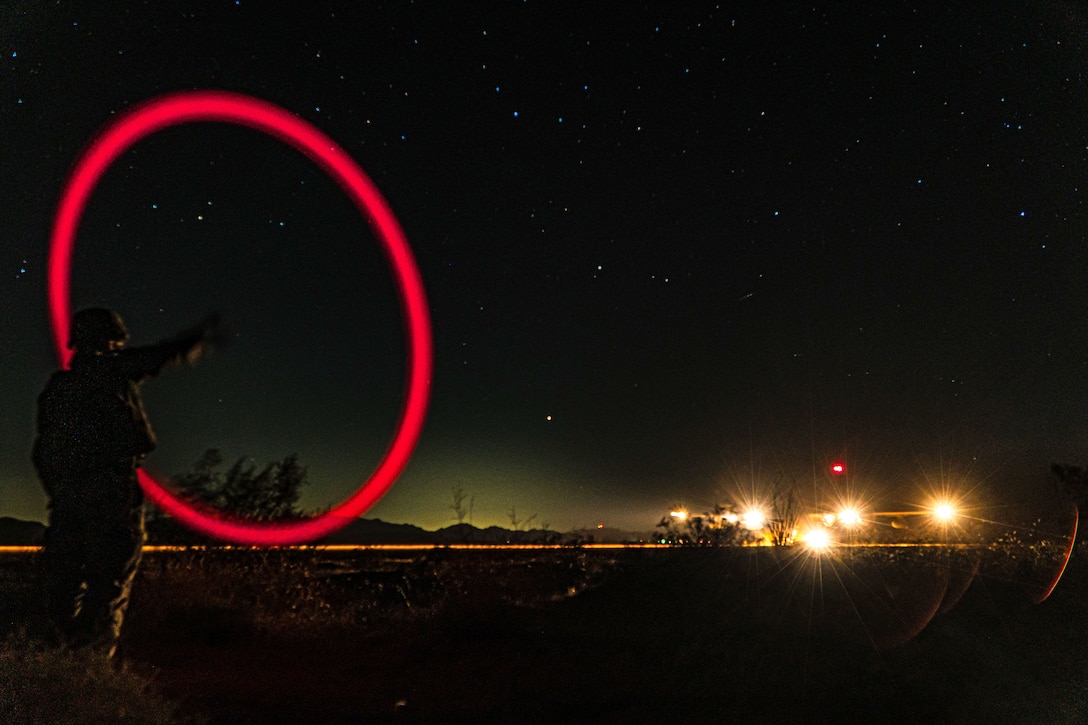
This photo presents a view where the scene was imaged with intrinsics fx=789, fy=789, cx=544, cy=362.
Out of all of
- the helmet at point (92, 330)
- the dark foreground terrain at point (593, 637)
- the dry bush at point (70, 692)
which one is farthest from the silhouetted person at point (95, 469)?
the dark foreground terrain at point (593, 637)

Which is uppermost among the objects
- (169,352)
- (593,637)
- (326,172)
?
(326,172)

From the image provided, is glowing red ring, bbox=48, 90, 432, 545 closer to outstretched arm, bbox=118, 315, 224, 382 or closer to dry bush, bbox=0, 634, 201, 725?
outstretched arm, bbox=118, 315, 224, 382

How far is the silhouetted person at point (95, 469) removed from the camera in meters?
5.85

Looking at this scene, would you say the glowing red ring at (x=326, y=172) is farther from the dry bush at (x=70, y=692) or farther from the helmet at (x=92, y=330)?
the dry bush at (x=70, y=692)

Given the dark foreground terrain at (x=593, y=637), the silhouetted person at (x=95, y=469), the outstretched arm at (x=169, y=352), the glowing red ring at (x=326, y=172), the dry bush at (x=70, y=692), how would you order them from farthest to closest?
the glowing red ring at (x=326, y=172) → the dark foreground terrain at (x=593, y=637) → the outstretched arm at (x=169, y=352) → the silhouetted person at (x=95, y=469) → the dry bush at (x=70, y=692)

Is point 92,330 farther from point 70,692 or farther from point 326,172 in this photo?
point 326,172

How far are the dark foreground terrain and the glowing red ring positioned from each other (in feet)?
2.55

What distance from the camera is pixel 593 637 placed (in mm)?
9234

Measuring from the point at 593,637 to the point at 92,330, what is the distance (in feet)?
20.3

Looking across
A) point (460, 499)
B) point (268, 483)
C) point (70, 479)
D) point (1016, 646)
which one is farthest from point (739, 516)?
point (70, 479)

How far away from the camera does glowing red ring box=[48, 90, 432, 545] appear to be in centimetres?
820

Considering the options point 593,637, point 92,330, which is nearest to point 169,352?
point 92,330

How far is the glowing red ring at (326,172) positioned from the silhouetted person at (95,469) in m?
1.21

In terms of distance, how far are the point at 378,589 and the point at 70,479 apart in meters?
5.40
